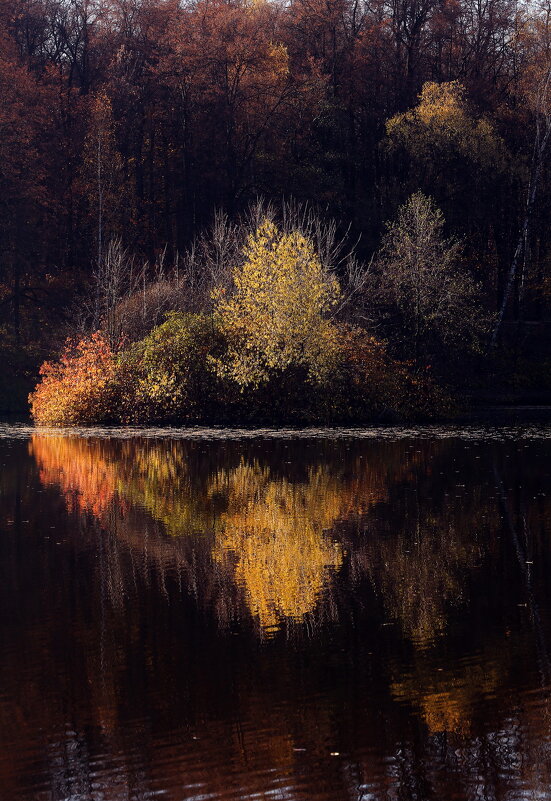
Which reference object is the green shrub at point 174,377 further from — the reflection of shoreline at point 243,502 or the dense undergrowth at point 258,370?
the reflection of shoreline at point 243,502

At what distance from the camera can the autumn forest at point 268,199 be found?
3694 cm

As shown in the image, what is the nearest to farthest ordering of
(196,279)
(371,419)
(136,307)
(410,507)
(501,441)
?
(410,507) < (501,441) < (371,419) < (136,307) < (196,279)

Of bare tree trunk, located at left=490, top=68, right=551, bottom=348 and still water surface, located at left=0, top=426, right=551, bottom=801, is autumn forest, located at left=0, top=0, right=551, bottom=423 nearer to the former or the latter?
bare tree trunk, located at left=490, top=68, right=551, bottom=348

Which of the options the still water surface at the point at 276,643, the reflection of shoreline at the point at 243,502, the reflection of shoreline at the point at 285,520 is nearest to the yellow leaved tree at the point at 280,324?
the reflection of shoreline at the point at 243,502

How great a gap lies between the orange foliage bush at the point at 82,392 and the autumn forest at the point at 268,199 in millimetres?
78

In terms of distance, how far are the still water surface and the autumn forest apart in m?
17.0

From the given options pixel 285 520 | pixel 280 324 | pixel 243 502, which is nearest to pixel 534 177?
pixel 280 324

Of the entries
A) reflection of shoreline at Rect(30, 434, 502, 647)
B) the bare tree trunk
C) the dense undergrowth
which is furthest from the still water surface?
the bare tree trunk

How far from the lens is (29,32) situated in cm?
5544

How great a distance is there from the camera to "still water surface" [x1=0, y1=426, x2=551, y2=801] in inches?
281

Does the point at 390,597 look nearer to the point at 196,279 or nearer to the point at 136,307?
the point at 136,307

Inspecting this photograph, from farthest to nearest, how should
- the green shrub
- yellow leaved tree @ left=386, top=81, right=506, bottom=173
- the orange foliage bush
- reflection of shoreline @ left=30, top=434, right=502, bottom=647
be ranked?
yellow leaved tree @ left=386, top=81, right=506, bottom=173
the orange foliage bush
the green shrub
reflection of shoreline @ left=30, top=434, right=502, bottom=647

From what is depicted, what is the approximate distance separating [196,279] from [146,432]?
1266cm

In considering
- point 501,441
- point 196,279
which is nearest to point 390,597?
point 501,441
